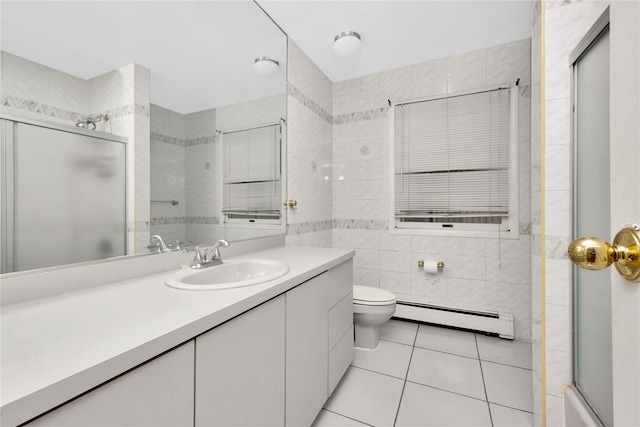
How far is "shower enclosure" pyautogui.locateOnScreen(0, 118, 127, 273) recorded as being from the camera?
85cm

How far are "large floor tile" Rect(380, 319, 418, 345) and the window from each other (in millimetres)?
868

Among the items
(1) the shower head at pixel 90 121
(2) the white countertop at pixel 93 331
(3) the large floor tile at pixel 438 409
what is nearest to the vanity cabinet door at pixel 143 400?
(2) the white countertop at pixel 93 331

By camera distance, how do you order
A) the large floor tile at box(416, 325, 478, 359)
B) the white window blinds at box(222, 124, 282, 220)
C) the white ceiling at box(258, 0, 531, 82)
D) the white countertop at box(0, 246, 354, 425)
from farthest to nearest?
the large floor tile at box(416, 325, 478, 359) → the white ceiling at box(258, 0, 531, 82) → the white window blinds at box(222, 124, 282, 220) → the white countertop at box(0, 246, 354, 425)

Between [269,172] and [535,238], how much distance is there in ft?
5.34

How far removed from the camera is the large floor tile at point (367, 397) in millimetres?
1493

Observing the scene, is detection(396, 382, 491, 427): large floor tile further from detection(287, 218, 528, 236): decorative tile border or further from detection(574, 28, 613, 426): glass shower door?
detection(287, 218, 528, 236): decorative tile border

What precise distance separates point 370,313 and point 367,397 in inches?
20.6

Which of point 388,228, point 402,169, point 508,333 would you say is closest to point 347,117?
point 402,169

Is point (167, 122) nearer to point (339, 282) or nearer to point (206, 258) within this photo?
point (206, 258)

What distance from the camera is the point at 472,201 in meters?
2.41

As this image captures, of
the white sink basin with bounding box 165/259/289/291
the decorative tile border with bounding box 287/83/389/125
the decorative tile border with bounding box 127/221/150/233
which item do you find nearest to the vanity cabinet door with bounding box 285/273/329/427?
the white sink basin with bounding box 165/259/289/291

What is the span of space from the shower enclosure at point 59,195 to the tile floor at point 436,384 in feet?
4.44

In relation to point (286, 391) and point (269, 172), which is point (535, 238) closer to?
point (286, 391)

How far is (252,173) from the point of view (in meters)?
1.88
